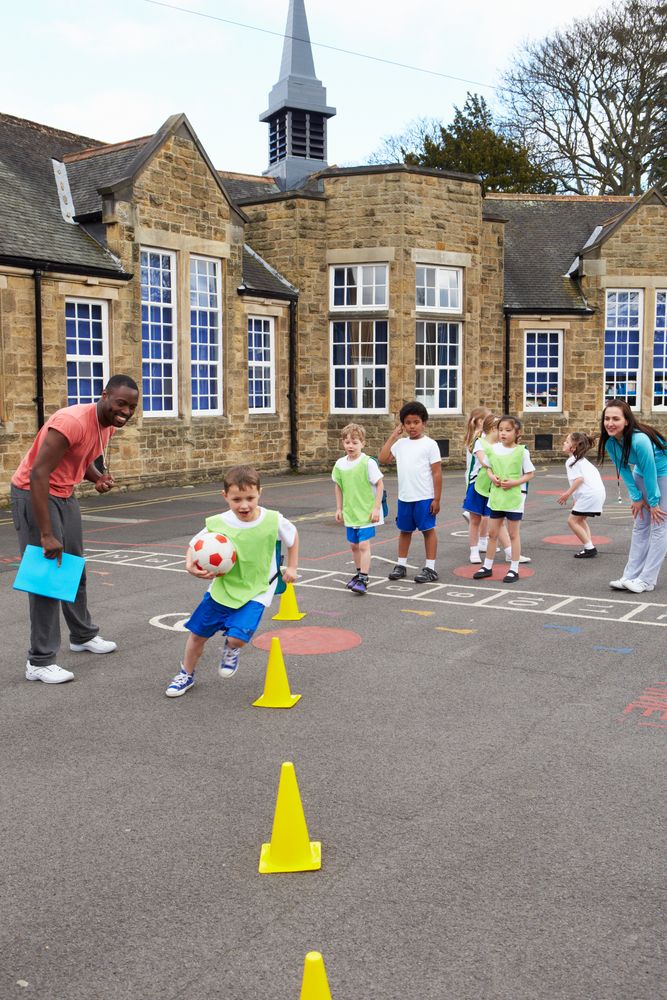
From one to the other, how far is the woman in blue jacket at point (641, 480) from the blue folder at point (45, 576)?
5.22 m

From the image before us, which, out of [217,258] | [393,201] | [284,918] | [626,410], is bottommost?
[284,918]

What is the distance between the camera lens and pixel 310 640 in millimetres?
7984

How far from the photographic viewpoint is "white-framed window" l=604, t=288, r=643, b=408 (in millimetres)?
29219

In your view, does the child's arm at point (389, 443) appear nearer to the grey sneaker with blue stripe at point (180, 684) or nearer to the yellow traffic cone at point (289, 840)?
the grey sneaker with blue stripe at point (180, 684)

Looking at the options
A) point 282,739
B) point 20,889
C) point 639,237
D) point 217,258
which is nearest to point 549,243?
point 639,237

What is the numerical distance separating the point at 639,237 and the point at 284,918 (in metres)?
28.5

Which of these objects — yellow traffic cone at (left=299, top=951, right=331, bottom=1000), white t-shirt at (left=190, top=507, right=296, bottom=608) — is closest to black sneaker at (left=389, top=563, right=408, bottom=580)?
white t-shirt at (left=190, top=507, right=296, bottom=608)

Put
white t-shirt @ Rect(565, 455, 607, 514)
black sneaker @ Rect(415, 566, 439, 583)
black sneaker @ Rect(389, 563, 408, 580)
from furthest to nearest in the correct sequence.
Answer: white t-shirt @ Rect(565, 455, 607, 514) < black sneaker @ Rect(389, 563, 408, 580) < black sneaker @ Rect(415, 566, 439, 583)

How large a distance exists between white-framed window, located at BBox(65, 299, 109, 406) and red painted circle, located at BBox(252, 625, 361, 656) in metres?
12.1

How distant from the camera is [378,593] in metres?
9.89

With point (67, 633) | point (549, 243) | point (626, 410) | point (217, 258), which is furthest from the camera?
point (549, 243)

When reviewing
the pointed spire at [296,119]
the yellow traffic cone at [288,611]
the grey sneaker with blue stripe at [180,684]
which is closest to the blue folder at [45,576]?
the grey sneaker with blue stripe at [180,684]

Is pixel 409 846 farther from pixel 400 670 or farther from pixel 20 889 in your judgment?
pixel 400 670

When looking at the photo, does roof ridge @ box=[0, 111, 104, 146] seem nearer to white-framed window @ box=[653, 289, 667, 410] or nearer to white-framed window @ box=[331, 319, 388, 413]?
white-framed window @ box=[331, 319, 388, 413]
